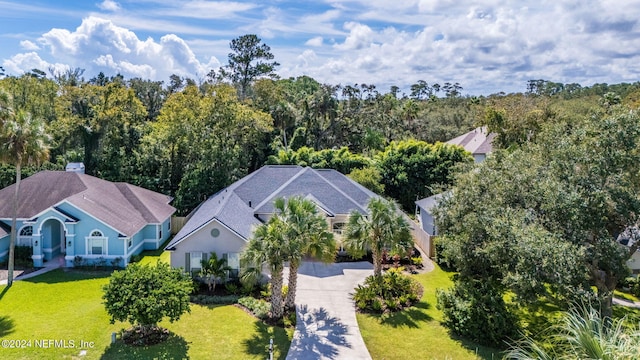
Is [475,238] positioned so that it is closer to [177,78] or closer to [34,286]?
[34,286]

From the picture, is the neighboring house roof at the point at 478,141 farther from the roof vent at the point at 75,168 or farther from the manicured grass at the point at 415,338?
the roof vent at the point at 75,168

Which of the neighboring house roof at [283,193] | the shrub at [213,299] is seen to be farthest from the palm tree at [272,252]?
the neighboring house roof at [283,193]

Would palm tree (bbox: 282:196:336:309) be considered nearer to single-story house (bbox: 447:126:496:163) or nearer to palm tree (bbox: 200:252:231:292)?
palm tree (bbox: 200:252:231:292)

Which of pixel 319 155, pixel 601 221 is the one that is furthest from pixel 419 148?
pixel 601 221

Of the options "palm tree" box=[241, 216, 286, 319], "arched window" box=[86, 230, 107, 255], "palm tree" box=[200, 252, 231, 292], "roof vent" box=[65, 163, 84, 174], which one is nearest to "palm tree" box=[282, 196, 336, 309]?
"palm tree" box=[241, 216, 286, 319]

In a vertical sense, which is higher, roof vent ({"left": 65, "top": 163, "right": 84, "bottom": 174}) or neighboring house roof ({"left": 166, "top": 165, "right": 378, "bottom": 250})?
roof vent ({"left": 65, "top": 163, "right": 84, "bottom": 174})

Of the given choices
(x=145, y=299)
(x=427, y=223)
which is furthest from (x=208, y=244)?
(x=427, y=223)

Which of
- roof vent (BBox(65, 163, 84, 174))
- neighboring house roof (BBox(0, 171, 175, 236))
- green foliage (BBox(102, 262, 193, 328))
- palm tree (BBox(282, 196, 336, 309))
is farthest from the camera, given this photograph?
roof vent (BBox(65, 163, 84, 174))
